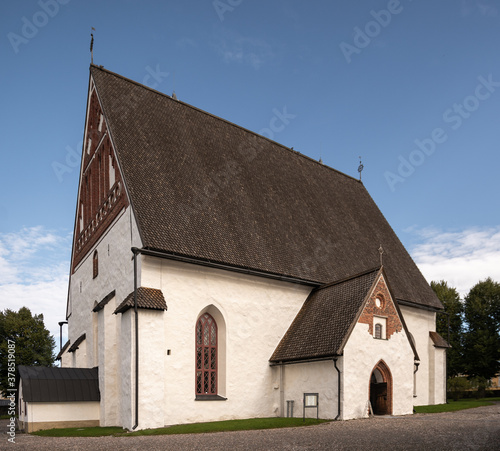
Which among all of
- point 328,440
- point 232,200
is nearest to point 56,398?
point 328,440

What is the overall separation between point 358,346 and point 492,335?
3022 cm

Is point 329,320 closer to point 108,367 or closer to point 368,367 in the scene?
point 368,367

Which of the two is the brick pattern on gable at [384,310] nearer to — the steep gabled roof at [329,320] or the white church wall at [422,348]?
the steep gabled roof at [329,320]

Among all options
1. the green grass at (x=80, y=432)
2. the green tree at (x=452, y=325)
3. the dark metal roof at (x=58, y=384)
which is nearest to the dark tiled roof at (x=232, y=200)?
the dark metal roof at (x=58, y=384)

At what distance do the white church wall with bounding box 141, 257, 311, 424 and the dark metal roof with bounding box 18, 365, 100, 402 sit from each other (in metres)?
3.53

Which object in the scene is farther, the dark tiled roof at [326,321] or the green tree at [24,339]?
the green tree at [24,339]

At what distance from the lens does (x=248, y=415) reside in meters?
21.2

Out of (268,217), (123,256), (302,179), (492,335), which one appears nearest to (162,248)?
(123,256)

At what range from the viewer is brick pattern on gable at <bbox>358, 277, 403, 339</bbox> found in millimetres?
20891

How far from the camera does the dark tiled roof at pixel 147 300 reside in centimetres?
1825

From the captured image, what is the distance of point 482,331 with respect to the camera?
44844 mm

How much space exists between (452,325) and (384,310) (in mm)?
30872

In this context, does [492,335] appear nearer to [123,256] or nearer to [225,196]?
[225,196]

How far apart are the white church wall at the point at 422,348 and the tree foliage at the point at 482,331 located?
54.6 feet
